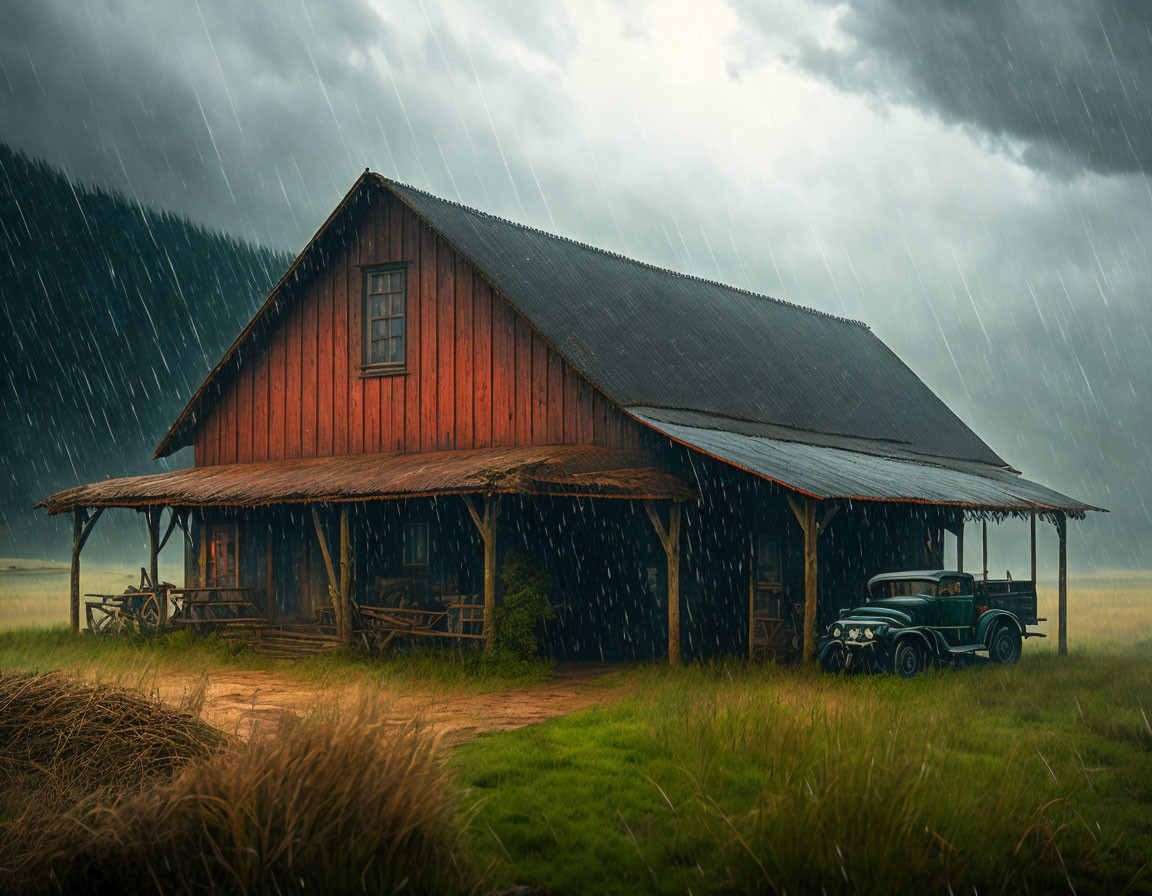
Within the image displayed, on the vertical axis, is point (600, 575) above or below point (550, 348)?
below

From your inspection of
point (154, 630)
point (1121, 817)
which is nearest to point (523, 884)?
point (1121, 817)

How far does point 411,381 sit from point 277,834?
14541mm

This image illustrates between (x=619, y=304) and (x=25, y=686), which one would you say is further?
(x=619, y=304)

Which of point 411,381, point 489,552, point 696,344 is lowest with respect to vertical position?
point 489,552

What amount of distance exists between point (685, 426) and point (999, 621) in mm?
5870

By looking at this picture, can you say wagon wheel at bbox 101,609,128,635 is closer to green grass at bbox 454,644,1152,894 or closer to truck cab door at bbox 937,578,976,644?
green grass at bbox 454,644,1152,894

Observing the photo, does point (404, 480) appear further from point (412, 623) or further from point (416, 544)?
point (416, 544)

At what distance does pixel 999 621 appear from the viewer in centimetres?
1827

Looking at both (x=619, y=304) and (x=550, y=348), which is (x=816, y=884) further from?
(x=619, y=304)

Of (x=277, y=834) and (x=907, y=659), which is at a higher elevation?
(x=277, y=834)

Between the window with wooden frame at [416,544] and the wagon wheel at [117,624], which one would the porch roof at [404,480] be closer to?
the window with wooden frame at [416,544]

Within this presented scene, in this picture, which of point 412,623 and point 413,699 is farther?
point 412,623

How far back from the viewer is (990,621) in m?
17.9

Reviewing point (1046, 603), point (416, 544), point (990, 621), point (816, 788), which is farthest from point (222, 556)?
point (1046, 603)
